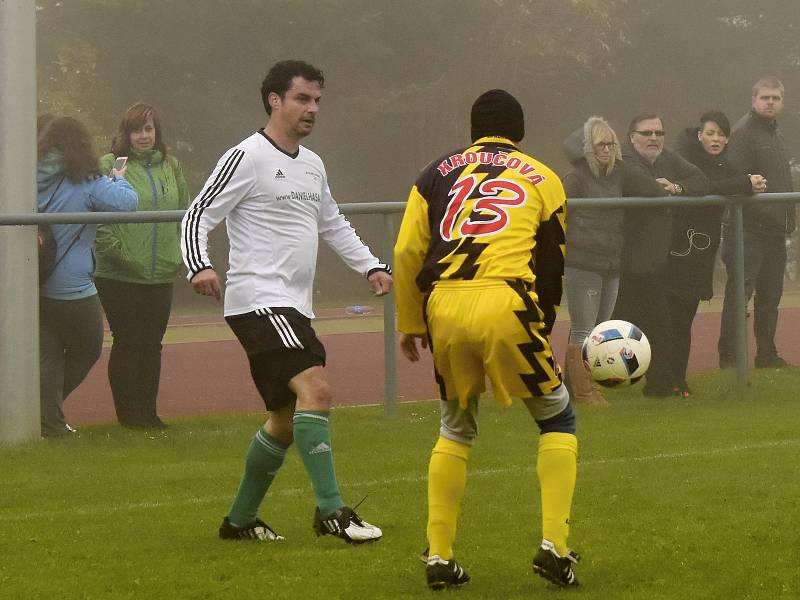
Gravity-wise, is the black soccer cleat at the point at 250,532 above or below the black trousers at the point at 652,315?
below

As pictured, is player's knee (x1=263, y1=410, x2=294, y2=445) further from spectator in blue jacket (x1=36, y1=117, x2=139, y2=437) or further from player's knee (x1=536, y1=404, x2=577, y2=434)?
spectator in blue jacket (x1=36, y1=117, x2=139, y2=437)

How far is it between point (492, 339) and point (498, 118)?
901 mm

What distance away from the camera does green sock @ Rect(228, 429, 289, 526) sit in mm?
6801

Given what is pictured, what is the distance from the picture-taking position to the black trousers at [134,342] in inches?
407

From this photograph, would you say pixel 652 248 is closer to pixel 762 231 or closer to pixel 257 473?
pixel 762 231

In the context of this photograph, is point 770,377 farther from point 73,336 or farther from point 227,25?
point 227,25

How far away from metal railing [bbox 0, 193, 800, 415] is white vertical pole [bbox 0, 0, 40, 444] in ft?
0.43

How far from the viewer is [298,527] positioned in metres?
7.16

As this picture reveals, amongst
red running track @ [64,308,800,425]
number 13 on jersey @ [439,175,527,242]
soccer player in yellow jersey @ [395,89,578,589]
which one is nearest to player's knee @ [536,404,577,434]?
soccer player in yellow jersey @ [395,89,578,589]

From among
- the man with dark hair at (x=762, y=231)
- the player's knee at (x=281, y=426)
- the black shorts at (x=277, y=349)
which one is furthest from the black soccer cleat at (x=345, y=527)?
the man with dark hair at (x=762, y=231)

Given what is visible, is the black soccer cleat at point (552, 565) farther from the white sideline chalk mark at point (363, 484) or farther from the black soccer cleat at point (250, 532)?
the white sideline chalk mark at point (363, 484)

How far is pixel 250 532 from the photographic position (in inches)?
269

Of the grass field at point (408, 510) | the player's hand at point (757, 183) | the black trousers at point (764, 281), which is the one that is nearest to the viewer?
the grass field at point (408, 510)

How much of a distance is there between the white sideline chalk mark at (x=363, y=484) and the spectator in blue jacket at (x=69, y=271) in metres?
2.45
